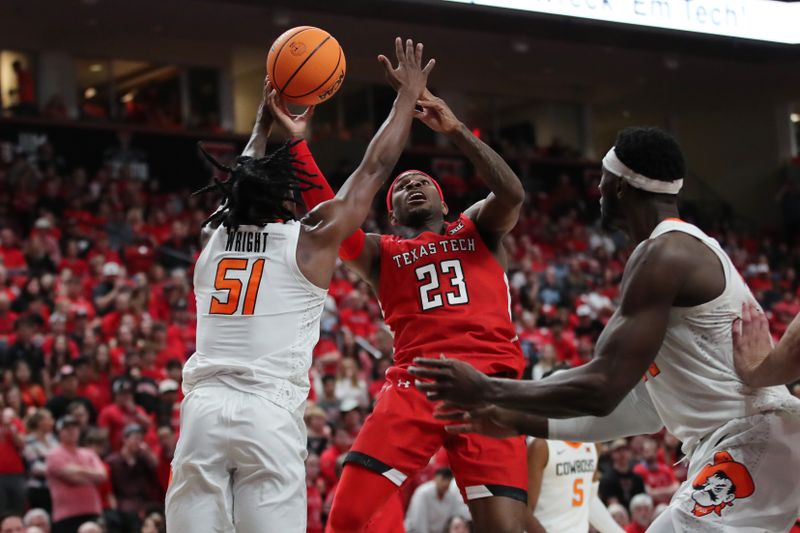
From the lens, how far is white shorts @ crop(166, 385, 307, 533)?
4496mm

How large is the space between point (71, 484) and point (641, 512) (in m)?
4.84

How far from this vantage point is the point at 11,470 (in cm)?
931

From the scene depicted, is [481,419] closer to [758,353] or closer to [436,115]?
[758,353]

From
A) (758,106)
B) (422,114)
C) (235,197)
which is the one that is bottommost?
(235,197)

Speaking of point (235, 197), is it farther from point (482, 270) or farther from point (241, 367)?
point (482, 270)

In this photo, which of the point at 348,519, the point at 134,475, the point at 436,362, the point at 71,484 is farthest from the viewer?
the point at 134,475

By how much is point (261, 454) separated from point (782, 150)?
2393 cm

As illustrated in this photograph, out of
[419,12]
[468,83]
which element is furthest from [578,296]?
[468,83]

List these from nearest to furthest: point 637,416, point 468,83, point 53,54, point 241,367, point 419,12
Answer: point 637,416
point 241,367
point 419,12
point 53,54
point 468,83

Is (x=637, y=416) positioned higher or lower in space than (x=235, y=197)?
lower

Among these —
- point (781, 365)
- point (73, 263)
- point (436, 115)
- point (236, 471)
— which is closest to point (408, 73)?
point (436, 115)

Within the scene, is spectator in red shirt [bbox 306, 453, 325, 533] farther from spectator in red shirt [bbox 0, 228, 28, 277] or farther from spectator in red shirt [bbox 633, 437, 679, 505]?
spectator in red shirt [bbox 0, 228, 28, 277]

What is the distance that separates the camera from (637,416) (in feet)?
13.9

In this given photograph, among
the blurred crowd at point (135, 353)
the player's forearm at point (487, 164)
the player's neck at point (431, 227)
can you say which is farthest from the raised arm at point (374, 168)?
the blurred crowd at point (135, 353)
